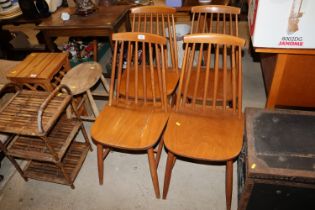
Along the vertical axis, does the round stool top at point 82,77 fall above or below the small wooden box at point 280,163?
above

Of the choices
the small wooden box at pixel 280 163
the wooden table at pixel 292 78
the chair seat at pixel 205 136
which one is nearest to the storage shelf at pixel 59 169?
the chair seat at pixel 205 136

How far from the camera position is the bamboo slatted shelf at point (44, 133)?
1355 mm

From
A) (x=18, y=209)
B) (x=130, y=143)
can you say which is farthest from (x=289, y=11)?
(x=18, y=209)

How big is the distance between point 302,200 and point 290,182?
0.47ft

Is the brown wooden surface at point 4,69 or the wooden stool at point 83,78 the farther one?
the brown wooden surface at point 4,69

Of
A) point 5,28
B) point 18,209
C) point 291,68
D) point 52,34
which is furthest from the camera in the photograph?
point 5,28

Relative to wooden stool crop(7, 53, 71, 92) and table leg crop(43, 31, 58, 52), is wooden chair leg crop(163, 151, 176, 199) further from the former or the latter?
table leg crop(43, 31, 58, 52)

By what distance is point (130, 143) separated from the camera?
1.32 metres

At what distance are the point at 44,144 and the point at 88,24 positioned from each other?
966 millimetres

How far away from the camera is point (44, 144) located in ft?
5.20

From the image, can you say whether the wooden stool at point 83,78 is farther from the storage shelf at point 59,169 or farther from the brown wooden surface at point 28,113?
the storage shelf at point 59,169

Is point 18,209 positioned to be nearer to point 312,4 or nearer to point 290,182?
point 290,182

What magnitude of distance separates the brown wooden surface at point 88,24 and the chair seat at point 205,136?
0.94 m

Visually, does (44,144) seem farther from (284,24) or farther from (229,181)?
(284,24)
